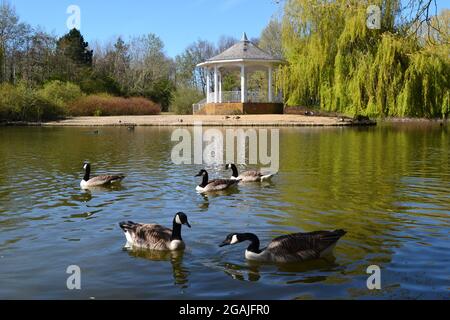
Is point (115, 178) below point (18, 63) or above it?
below

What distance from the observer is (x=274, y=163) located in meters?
18.1

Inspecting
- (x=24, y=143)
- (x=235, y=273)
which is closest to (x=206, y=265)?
(x=235, y=273)

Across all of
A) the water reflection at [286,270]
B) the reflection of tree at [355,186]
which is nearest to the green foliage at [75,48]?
the reflection of tree at [355,186]

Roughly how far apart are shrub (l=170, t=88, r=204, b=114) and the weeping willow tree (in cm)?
2247

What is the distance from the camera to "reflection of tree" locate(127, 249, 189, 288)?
691 cm

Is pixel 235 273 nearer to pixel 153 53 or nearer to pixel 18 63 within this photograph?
pixel 18 63

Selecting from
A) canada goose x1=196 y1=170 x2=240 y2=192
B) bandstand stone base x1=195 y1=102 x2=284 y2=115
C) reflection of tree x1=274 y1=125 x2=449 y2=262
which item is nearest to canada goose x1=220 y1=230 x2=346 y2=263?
reflection of tree x1=274 y1=125 x2=449 y2=262

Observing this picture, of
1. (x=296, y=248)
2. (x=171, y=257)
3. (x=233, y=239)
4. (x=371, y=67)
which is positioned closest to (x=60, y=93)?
(x=371, y=67)

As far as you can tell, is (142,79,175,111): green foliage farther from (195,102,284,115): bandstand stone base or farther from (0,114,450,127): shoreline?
(0,114,450,127): shoreline

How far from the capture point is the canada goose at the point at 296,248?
23.7 feet

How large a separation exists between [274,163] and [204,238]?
32.0 feet

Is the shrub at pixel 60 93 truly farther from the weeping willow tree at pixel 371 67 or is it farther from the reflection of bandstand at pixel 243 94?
the weeping willow tree at pixel 371 67

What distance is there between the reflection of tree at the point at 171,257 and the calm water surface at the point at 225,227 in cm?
3

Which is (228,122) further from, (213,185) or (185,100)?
(213,185)
